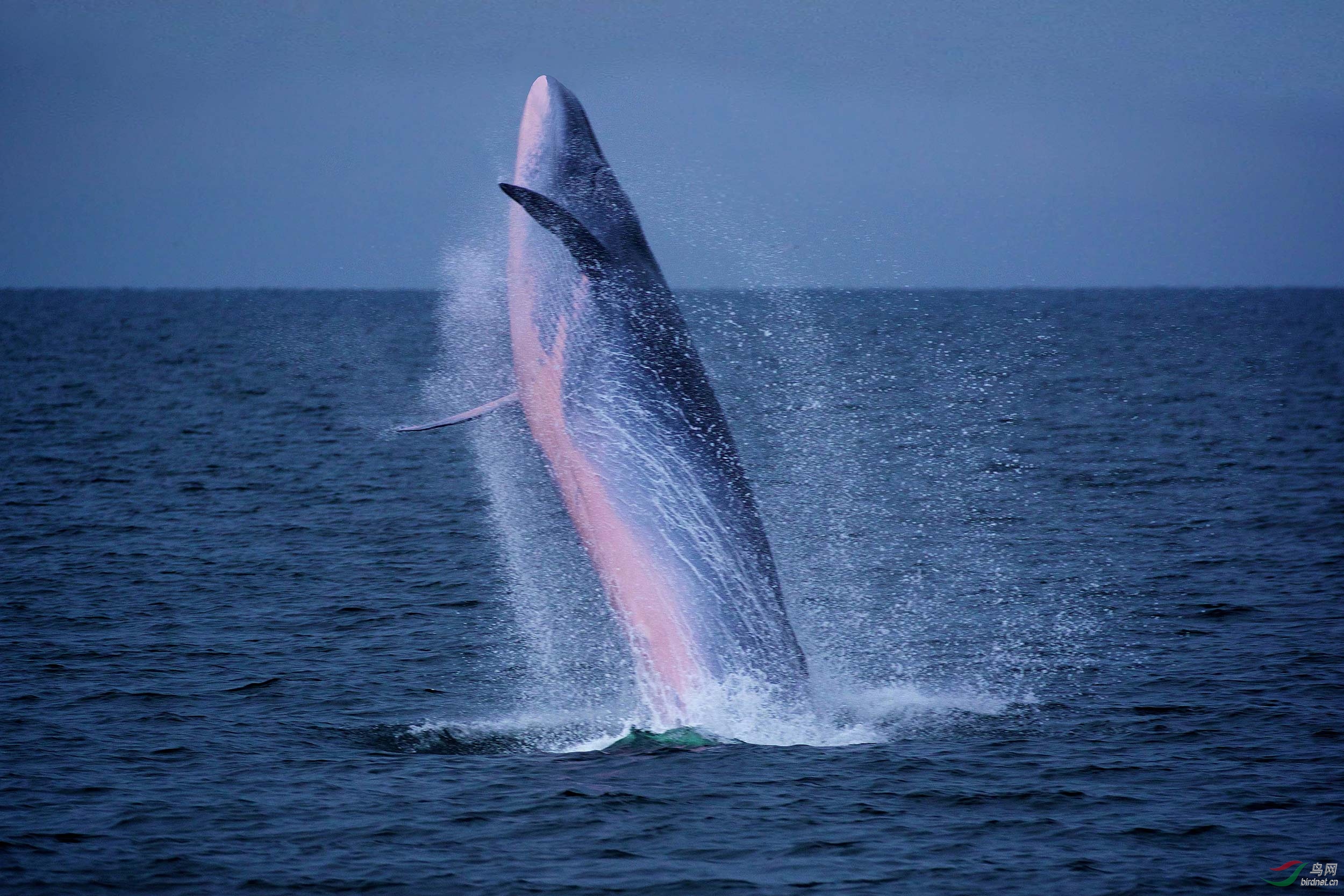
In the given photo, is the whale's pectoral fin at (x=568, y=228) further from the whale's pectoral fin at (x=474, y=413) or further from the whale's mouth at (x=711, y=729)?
the whale's mouth at (x=711, y=729)

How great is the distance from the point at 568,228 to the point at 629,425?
215 cm

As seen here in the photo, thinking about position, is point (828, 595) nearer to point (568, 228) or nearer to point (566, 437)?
point (566, 437)

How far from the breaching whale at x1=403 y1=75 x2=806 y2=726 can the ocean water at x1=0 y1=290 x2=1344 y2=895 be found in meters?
1.30

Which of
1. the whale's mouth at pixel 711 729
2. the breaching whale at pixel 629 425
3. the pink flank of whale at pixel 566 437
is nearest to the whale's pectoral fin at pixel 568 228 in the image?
the breaching whale at pixel 629 425

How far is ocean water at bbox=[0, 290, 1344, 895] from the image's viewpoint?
13914 mm

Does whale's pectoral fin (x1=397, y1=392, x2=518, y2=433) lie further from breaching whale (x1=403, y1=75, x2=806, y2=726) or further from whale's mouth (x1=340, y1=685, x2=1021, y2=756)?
whale's mouth (x1=340, y1=685, x2=1021, y2=756)

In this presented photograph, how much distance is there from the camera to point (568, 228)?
535 inches

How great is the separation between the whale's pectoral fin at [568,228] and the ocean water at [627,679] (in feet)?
9.27

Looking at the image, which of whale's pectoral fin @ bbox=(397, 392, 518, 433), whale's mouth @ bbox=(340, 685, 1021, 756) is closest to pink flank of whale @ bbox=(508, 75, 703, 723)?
whale's pectoral fin @ bbox=(397, 392, 518, 433)

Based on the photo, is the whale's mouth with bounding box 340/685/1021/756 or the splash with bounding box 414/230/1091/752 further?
the splash with bounding box 414/230/1091/752

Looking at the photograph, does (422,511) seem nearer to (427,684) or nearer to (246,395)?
(427,684)

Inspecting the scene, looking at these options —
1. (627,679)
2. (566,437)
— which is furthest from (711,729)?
(627,679)

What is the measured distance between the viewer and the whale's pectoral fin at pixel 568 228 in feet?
42.4

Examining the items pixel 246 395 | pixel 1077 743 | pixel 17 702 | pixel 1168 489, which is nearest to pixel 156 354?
pixel 246 395
